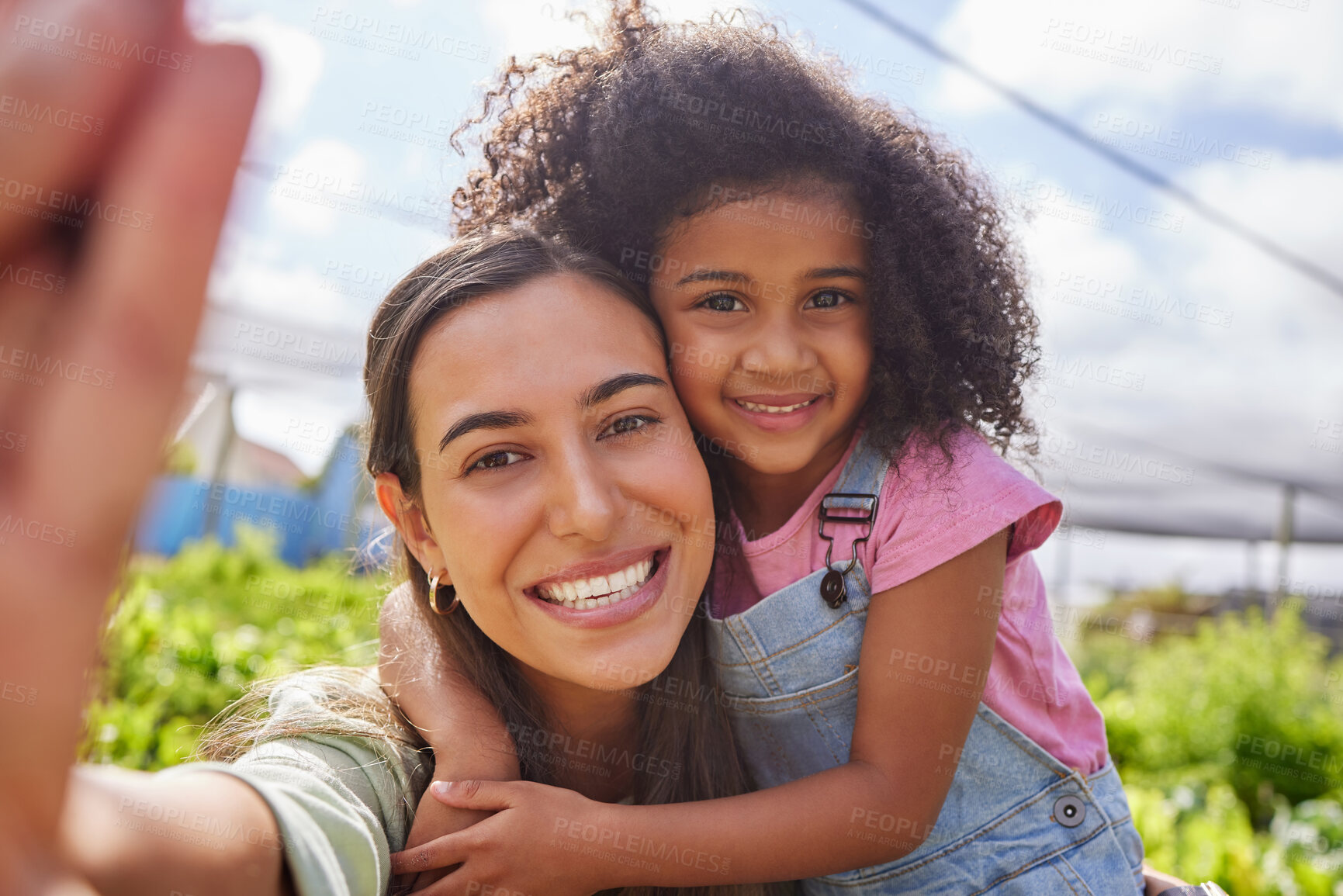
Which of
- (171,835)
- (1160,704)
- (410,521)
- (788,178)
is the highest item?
(788,178)

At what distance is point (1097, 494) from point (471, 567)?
12.4 meters

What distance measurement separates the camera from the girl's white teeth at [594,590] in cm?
171

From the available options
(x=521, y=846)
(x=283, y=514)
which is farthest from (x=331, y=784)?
(x=283, y=514)

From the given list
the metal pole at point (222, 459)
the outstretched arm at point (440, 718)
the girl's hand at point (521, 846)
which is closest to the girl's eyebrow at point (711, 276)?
the outstretched arm at point (440, 718)

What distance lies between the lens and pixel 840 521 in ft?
6.44

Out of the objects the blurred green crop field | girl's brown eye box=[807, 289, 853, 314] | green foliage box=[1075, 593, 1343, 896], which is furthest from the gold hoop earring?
green foliage box=[1075, 593, 1343, 896]

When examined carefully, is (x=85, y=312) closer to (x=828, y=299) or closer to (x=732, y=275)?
(x=732, y=275)

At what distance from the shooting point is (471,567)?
1699 millimetres

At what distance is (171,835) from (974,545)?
4.65 ft

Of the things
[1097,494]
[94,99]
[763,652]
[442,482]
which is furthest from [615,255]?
[1097,494]

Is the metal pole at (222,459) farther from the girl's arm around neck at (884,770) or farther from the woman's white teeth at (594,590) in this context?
the girl's arm around neck at (884,770)

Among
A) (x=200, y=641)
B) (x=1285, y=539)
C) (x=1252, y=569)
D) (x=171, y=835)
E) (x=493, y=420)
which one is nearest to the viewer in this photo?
(x=171, y=835)

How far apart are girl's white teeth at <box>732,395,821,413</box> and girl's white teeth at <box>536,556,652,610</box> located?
491 mm

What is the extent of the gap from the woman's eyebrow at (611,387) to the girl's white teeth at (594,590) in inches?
12.2
